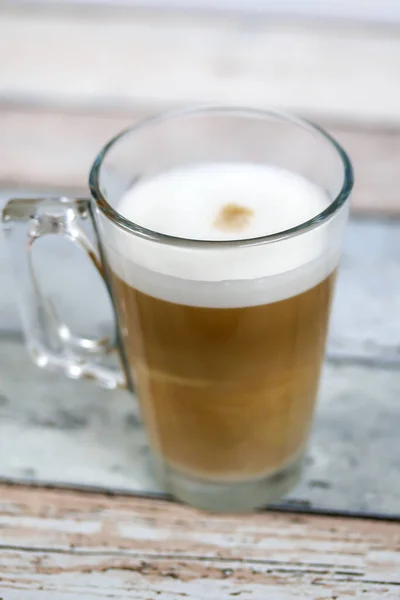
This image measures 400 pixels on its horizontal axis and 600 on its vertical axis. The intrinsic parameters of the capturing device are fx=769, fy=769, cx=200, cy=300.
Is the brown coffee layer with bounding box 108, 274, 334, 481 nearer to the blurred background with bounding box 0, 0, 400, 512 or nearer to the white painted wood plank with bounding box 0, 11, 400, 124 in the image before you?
the blurred background with bounding box 0, 0, 400, 512

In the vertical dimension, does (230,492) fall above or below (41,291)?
below

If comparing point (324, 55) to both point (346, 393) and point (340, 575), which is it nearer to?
point (346, 393)

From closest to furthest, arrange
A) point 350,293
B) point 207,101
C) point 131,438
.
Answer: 1. point 131,438
2. point 350,293
3. point 207,101

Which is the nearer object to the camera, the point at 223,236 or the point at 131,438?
the point at 223,236

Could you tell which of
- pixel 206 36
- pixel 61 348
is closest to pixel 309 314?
pixel 61 348

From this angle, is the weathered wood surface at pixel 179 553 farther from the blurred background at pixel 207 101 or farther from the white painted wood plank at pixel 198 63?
the white painted wood plank at pixel 198 63

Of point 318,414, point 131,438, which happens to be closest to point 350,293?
point 318,414

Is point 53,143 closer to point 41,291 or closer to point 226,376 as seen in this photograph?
point 41,291
